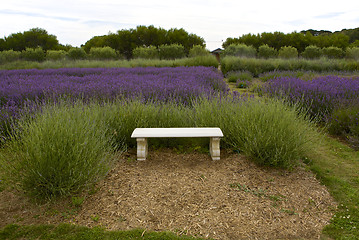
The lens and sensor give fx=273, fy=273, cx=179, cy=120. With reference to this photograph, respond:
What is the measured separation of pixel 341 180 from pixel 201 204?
6.63 feet

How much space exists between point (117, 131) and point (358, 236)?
129 inches

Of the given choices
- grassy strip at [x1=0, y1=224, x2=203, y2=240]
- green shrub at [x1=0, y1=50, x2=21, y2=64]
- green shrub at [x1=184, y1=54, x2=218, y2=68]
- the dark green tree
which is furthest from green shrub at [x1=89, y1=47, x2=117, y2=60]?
grassy strip at [x1=0, y1=224, x2=203, y2=240]

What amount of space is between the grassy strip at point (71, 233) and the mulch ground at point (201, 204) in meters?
0.09

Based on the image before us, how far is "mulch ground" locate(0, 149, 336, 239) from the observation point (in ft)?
8.27

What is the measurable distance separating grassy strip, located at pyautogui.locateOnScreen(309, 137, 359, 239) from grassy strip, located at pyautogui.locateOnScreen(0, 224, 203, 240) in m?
1.46

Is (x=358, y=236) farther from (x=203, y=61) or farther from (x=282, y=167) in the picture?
(x=203, y=61)

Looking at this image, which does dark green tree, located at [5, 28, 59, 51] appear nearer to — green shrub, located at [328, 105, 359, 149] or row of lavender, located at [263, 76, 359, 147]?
row of lavender, located at [263, 76, 359, 147]

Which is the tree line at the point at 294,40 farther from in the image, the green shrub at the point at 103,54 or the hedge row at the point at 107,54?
the green shrub at the point at 103,54

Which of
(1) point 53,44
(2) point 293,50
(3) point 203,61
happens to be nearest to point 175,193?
(3) point 203,61

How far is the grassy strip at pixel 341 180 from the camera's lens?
258 cm

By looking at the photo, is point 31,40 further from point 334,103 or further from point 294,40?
point 334,103

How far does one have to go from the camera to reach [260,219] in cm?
262

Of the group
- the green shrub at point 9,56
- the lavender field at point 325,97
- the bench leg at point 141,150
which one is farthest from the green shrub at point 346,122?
the green shrub at point 9,56

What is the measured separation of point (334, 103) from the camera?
246 inches
